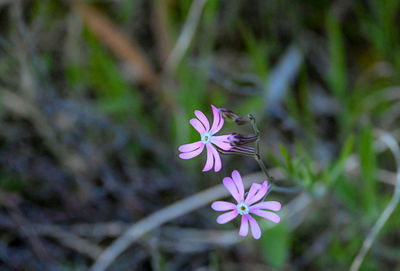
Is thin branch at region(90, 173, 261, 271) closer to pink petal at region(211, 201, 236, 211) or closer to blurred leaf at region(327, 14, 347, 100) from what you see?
pink petal at region(211, 201, 236, 211)

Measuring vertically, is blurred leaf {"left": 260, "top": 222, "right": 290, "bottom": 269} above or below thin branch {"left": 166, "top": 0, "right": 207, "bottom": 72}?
below

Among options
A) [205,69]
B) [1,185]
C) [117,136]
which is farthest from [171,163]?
[1,185]

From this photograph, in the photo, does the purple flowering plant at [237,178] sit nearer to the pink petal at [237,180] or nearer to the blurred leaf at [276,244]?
the pink petal at [237,180]

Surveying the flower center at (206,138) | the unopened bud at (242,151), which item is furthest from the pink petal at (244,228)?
the flower center at (206,138)

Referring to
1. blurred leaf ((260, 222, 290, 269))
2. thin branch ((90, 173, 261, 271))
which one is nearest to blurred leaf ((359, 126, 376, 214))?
blurred leaf ((260, 222, 290, 269))

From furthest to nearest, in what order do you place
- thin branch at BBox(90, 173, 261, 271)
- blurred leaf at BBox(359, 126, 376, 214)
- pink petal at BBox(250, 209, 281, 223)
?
1. thin branch at BBox(90, 173, 261, 271)
2. blurred leaf at BBox(359, 126, 376, 214)
3. pink petal at BBox(250, 209, 281, 223)

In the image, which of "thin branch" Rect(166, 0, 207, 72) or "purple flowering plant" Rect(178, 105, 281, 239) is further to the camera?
"thin branch" Rect(166, 0, 207, 72)

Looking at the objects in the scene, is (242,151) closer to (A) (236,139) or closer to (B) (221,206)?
(A) (236,139)
